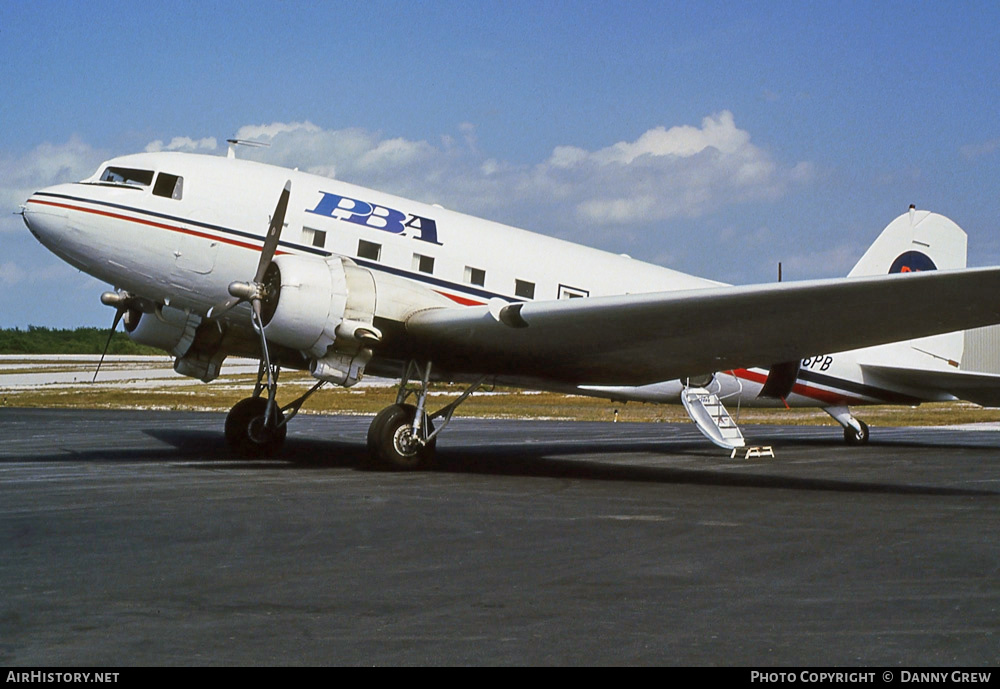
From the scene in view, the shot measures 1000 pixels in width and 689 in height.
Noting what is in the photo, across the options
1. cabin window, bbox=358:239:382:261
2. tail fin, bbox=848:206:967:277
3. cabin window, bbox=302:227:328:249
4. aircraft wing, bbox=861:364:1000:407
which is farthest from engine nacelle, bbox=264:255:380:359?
tail fin, bbox=848:206:967:277

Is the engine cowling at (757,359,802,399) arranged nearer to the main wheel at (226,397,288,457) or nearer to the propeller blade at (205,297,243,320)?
the main wheel at (226,397,288,457)

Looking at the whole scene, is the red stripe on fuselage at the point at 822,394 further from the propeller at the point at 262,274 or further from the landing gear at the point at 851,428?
the propeller at the point at 262,274

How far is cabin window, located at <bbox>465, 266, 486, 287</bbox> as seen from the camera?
15602mm

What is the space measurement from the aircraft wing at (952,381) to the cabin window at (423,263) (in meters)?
10.7

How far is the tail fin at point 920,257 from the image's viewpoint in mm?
21219

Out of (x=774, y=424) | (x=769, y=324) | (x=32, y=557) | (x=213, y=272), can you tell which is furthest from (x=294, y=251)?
(x=774, y=424)

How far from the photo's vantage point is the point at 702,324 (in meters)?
13.2

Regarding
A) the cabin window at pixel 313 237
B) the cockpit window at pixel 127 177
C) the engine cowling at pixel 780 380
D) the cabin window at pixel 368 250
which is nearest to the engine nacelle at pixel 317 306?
the cabin window at pixel 313 237

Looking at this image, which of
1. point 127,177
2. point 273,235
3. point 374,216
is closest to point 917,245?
point 374,216

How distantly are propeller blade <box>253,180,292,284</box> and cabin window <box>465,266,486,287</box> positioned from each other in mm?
3177

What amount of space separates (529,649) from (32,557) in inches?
165

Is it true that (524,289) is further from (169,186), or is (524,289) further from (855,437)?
(855,437)

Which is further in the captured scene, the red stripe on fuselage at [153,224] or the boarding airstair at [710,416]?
the boarding airstair at [710,416]

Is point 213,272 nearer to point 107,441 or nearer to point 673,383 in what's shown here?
point 107,441
